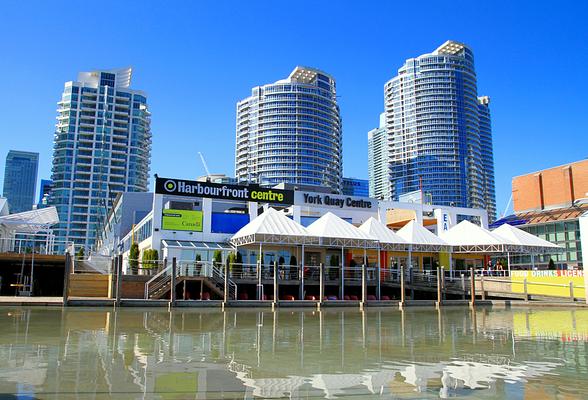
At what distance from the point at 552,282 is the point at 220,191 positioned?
21.5 meters

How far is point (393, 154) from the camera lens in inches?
5989

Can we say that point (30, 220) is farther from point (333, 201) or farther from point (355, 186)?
point (355, 186)

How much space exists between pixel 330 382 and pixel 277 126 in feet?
412

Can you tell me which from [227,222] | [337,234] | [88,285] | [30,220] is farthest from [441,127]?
[88,285]

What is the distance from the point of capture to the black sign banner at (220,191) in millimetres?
34719

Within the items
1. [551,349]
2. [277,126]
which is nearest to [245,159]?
[277,126]

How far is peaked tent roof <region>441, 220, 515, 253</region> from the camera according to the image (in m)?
37.5

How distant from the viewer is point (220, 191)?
36.0 m

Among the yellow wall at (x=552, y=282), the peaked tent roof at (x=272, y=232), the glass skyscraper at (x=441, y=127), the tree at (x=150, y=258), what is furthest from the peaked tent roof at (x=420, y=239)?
the glass skyscraper at (x=441, y=127)

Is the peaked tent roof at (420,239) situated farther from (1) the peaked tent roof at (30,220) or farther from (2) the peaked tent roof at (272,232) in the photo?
(1) the peaked tent roof at (30,220)

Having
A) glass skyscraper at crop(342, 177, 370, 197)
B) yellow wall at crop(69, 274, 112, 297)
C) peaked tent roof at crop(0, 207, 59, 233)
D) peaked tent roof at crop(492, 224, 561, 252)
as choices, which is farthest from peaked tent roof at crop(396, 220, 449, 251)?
glass skyscraper at crop(342, 177, 370, 197)

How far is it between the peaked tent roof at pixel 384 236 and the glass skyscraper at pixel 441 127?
107278mm

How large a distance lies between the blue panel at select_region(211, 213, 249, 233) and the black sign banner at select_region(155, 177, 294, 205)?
140 centimetres

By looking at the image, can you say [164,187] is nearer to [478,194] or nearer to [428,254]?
[428,254]
